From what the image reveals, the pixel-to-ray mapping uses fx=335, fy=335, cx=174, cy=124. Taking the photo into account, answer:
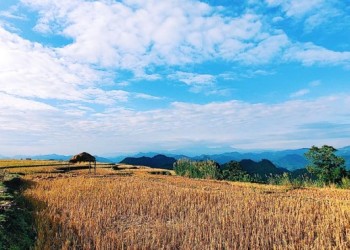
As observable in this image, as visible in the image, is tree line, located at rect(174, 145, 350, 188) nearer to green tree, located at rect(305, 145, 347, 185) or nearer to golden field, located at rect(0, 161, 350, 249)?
green tree, located at rect(305, 145, 347, 185)

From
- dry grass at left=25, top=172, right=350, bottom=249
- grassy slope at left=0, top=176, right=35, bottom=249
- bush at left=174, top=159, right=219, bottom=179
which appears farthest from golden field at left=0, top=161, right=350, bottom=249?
bush at left=174, top=159, right=219, bottom=179

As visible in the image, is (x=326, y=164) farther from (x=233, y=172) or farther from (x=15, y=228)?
(x=15, y=228)

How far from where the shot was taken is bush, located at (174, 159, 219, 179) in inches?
1970

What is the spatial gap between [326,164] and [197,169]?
63.9 ft

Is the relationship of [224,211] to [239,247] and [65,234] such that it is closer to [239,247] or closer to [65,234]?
[239,247]

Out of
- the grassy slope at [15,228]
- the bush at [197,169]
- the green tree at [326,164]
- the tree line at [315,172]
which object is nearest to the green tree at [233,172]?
the tree line at [315,172]

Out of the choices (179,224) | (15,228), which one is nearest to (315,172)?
(179,224)

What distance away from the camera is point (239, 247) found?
9883 millimetres

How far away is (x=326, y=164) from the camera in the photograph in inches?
1608

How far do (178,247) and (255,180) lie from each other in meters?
37.7

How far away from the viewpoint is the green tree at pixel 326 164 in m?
39.7

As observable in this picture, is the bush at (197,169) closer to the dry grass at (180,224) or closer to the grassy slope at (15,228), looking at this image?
the dry grass at (180,224)

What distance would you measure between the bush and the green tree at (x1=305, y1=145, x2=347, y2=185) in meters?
13.9

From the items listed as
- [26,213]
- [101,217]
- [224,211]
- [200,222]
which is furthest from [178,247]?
[26,213]
